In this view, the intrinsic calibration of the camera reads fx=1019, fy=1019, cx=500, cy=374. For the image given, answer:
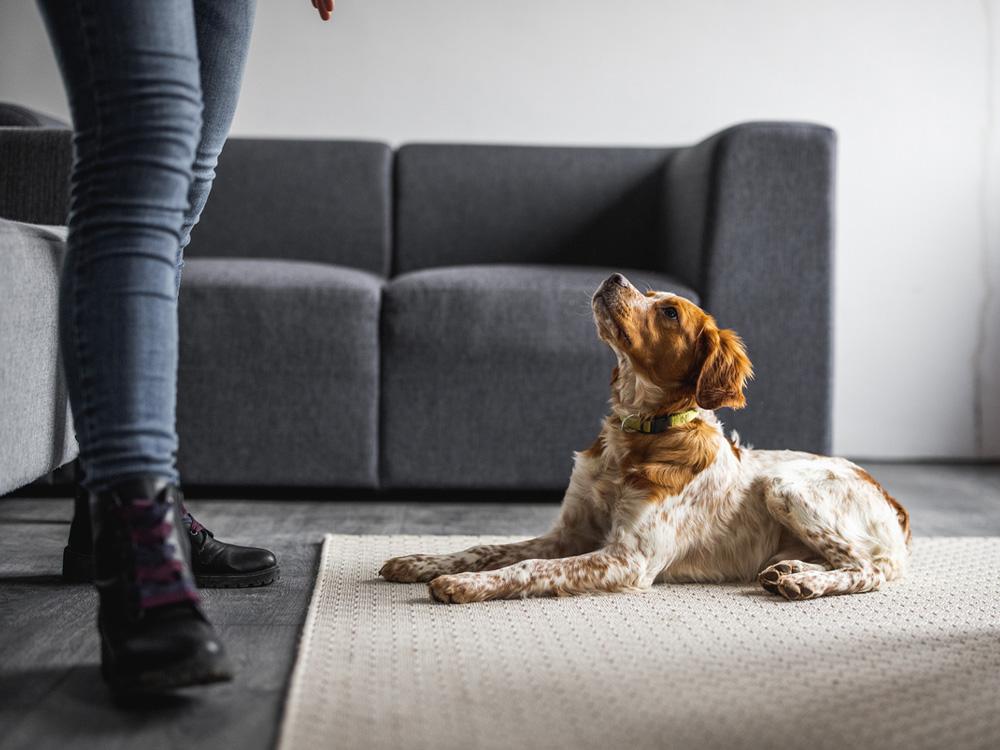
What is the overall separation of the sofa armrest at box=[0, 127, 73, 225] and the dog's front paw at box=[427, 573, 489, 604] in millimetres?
1321

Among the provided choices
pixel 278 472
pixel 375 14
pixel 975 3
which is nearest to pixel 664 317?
pixel 278 472

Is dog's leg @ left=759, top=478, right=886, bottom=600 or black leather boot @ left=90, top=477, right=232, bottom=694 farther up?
black leather boot @ left=90, top=477, right=232, bottom=694

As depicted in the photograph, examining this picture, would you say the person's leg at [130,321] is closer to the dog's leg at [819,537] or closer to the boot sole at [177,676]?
the boot sole at [177,676]

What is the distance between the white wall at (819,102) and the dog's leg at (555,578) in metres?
2.30

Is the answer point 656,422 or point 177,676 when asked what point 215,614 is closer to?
point 177,676

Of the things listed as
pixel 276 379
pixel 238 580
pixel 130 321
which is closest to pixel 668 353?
pixel 238 580

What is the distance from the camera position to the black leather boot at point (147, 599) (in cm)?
109

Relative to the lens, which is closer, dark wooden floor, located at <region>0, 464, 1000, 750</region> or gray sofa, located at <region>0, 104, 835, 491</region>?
dark wooden floor, located at <region>0, 464, 1000, 750</region>

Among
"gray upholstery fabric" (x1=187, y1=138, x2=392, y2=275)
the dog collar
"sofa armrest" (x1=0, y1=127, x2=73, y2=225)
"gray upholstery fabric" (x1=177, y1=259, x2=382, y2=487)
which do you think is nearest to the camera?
the dog collar

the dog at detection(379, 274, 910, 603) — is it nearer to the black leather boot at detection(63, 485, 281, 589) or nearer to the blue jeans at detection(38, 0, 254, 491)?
the black leather boot at detection(63, 485, 281, 589)

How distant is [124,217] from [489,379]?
1570mm

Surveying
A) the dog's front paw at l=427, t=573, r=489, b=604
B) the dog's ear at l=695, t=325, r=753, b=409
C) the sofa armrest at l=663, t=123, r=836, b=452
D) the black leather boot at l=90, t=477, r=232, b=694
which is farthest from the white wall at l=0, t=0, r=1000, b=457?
the black leather boot at l=90, t=477, r=232, b=694

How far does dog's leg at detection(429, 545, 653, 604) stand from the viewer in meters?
1.62

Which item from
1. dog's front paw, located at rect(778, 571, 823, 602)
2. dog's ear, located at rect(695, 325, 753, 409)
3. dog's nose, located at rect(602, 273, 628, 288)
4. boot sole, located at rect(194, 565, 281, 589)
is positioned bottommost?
dog's front paw, located at rect(778, 571, 823, 602)
